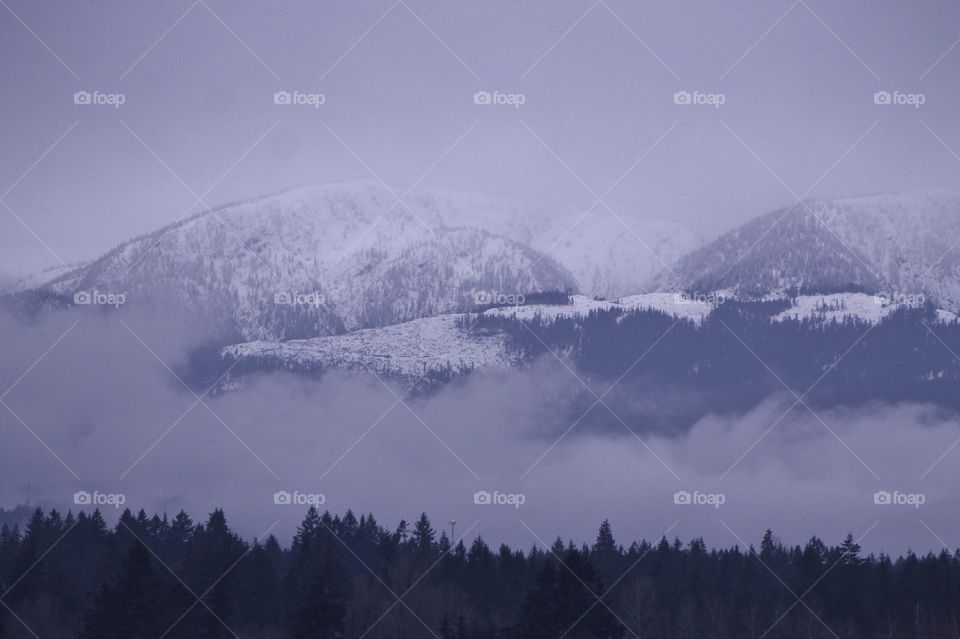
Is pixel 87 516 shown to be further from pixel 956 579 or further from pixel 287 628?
pixel 956 579

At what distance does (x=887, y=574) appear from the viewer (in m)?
120

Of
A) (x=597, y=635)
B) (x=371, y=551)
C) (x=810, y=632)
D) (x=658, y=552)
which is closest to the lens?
(x=597, y=635)

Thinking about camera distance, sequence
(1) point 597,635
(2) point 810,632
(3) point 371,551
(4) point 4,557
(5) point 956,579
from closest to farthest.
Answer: (1) point 597,635
(2) point 810,632
(5) point 956,579
(4) point 4,557
(3) point 371,551

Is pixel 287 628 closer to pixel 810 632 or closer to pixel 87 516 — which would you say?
pixel 810 632

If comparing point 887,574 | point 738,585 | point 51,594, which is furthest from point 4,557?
point 887,574

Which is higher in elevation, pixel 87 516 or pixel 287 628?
pixel 87 516

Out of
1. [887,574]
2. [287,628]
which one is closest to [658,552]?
[887,574]

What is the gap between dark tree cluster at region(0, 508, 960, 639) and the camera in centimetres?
7656

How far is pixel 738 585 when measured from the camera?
12344 cm

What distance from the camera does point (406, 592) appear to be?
112 metres

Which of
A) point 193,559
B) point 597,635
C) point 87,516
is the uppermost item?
point 87,516

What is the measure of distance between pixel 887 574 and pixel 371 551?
6058 cm

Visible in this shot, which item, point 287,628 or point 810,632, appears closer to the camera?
point 287,628

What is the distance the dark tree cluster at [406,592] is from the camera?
3014 inches
